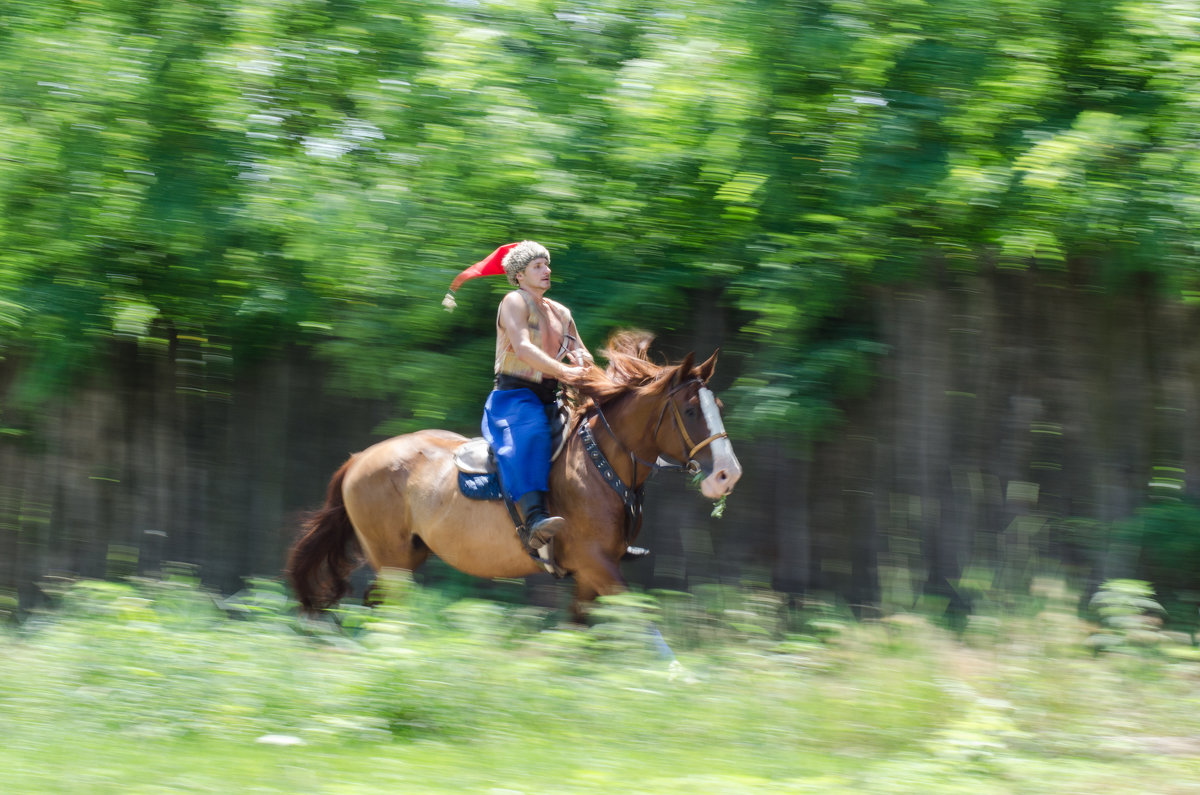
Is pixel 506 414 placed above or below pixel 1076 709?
above

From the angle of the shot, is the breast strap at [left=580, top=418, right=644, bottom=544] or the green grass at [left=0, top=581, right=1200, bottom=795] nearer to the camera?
the green grass at [left=0, top=581, right=1200, bottom=795]

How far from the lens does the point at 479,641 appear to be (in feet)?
19.2

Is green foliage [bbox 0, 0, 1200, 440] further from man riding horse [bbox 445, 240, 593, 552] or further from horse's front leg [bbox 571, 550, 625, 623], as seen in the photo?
horse's front leg [bbox 571, 550, 625, 623]

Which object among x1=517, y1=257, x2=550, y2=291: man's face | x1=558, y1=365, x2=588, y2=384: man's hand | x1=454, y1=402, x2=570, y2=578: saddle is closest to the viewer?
x1=558, y1=365, x2=588, y2=384: man's hand

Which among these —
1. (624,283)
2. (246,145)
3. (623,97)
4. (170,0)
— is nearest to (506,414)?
(624,283)

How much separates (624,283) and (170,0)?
446 centimetres

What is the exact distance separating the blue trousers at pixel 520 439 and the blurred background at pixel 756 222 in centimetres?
154

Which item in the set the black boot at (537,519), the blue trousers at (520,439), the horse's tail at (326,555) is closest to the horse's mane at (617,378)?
the blue trousers at (520,439)

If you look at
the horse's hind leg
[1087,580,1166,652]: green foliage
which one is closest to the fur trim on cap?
the horse's hind leg

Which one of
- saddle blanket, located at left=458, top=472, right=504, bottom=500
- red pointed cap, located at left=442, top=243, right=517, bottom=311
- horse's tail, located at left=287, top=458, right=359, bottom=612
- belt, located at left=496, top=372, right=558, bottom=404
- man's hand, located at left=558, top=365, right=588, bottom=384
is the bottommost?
horse's tail, located at left=287, top=458, right=359, bottom=612

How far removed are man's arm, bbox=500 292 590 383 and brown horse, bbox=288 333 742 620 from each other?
26cm

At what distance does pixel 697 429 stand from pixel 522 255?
1686 mm

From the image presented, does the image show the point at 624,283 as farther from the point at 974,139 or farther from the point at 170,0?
the point at 170,0

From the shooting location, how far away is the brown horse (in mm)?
7336
